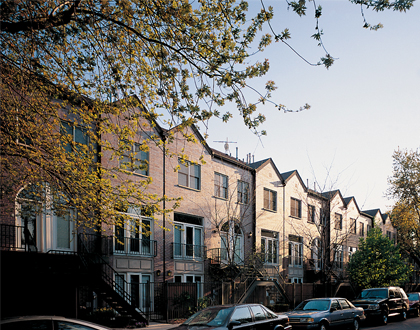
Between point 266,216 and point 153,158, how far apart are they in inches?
446

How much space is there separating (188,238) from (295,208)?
13.3 metres

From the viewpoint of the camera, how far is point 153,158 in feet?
71.7

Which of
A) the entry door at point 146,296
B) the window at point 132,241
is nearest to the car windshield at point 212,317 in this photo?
the entry door at point 146,296

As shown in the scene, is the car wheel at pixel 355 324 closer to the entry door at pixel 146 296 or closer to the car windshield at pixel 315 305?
the car windshield at pixel 315 305

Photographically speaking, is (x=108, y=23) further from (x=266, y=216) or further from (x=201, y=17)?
(x=266, y=216)

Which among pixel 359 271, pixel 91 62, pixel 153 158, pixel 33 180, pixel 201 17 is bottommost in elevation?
pixel 359 271

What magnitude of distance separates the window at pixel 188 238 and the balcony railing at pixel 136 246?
162cm

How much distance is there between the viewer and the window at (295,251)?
1285 inches

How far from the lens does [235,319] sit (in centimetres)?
1097

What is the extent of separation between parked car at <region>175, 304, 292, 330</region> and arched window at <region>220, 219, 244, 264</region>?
39.1ft

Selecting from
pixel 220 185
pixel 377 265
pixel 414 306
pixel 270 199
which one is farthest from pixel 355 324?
pixel 377 265

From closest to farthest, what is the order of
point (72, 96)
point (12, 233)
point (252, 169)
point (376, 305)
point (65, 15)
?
point (65, 15), point (72, 96), point (12, 233), point (376, 305), point (252, 169)

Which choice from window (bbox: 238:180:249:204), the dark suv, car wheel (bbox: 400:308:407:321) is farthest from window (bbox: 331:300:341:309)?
window (bbox: 238:180:249:204)

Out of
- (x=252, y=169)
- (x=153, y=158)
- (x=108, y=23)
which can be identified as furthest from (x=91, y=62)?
(x=252, y=169)
